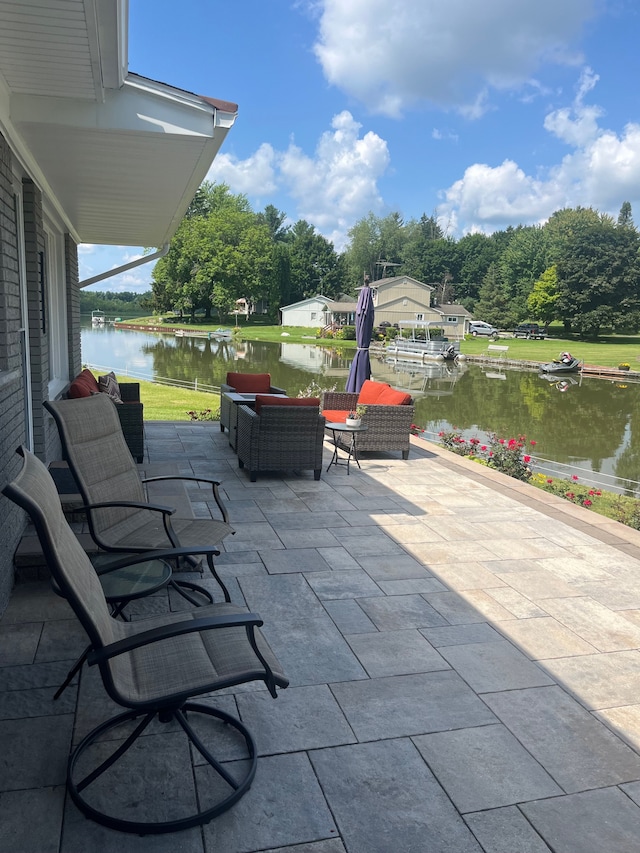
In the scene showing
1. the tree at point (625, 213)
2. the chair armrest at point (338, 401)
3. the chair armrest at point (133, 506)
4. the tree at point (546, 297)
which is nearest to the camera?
the chair armrest at point (133, 506)

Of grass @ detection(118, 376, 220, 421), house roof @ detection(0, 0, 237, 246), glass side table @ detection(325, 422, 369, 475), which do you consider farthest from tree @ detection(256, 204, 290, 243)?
house roof @ detection(0, 0, 237, 246)

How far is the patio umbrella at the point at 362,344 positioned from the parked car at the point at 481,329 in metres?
41.8

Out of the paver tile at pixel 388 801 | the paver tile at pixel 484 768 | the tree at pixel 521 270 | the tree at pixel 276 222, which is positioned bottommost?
the paver tile at pixel 484 768

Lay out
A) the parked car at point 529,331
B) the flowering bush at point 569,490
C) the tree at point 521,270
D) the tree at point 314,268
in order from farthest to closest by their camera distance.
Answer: the tree at point 314,268, the tree at point 521,270, the parked car at point 529,331, the flowering bush at point 569,490

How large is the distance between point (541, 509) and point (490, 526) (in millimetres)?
779

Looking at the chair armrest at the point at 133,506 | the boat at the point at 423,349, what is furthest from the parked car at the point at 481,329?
the chair armrest at the point at 133,506

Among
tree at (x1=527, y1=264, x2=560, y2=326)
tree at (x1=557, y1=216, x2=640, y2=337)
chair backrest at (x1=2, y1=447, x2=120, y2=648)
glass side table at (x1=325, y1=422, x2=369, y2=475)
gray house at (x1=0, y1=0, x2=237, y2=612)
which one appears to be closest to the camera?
chair backrest at (x1=2, y1=447, x2=120, y2=648)

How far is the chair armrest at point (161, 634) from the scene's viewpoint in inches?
68.2

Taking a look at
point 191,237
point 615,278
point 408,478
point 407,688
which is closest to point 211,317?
point 191,237

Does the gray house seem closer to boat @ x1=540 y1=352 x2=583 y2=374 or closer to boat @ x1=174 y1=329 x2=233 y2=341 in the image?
boat @ x1=540 y1=352 x2=583 y2=374

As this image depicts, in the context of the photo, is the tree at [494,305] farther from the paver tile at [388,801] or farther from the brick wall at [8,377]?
the paver tile at [388,801]

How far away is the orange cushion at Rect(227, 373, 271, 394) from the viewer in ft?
28.4

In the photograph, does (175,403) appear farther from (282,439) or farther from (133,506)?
(133,506)

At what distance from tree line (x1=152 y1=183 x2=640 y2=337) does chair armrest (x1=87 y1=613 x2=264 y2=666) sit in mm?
44742
